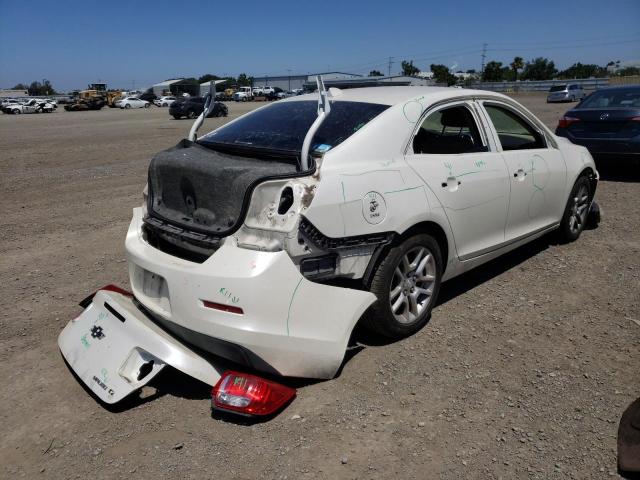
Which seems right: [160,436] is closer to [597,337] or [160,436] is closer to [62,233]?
[597,337]

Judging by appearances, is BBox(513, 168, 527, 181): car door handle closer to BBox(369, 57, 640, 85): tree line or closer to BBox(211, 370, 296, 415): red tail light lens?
BBox(211, 370, 296, 415): red tail light lens

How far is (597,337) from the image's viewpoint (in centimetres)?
373

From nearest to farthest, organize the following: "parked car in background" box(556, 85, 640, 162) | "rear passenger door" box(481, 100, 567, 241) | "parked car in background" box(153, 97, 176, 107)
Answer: "rear passenger door" box(481, 100, 567, 241) → "parked car in background" box(556, 85, 640, 162) → "parked car in background" box(153, 97, 176, 107)

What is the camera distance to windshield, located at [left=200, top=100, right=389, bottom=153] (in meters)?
3.40

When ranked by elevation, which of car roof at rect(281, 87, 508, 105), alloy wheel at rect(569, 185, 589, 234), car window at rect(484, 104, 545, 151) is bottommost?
alloy wheel at rect(569, 185, 589, 234)

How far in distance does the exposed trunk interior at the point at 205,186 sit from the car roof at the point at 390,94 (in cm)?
Result: 94

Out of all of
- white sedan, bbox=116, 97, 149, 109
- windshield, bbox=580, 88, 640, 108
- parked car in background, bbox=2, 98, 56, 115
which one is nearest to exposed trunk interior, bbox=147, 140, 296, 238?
windshield, bbox=580, 88, 640, 108

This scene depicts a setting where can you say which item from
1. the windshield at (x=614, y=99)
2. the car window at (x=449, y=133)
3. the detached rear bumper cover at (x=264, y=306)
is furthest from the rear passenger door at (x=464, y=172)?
the windshield at (x=614, y=99)

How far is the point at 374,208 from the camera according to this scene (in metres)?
3.18

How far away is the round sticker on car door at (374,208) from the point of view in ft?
10.3

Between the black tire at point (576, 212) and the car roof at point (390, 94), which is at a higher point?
the car roof at point (390, 94)

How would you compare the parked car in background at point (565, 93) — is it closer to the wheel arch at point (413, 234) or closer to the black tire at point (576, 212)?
the black tire at point (576, 212)

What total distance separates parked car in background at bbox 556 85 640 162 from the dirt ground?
12.8 feet

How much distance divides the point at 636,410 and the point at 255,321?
6.87 ft
